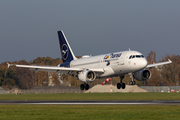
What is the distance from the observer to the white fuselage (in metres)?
49.8

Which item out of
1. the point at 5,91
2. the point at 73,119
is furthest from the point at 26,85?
the point at 73,119

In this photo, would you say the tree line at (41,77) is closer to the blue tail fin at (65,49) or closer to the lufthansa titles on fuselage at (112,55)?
the blue tail fin at (65,49)

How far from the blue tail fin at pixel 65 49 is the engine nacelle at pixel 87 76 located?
14.0m

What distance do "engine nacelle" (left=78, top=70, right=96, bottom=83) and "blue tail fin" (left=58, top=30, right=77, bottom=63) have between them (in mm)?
13972

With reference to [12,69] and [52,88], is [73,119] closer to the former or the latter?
[52,88]

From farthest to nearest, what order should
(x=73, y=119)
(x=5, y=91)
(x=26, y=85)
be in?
(x=5, y=91) < (x=26, y=85) < (x=73, y=119)

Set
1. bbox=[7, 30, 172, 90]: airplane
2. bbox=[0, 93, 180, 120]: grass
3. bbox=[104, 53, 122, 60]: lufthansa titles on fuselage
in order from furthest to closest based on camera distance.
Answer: bbox=[104, 53, 122, 60]: lufthansa titles on fuselage → bbox=[7, 30, 172, 90]: airplane → bbox=[0, 93, 180, 120]: grass

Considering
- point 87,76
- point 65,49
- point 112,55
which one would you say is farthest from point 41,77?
point 112,55

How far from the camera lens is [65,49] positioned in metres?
72.2

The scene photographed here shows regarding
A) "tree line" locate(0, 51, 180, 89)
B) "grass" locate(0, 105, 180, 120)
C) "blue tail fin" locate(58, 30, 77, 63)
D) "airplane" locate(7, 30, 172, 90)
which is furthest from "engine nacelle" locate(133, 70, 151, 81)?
"tree line" locate(0, 51, 180, 89)

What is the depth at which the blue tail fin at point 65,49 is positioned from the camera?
230 ft

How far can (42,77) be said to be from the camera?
12550 cm

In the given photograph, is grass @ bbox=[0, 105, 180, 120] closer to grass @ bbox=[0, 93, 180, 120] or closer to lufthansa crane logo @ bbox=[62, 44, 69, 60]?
grass @ bbox=[0, 93, 180, 120]

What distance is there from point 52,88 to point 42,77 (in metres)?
23.5
